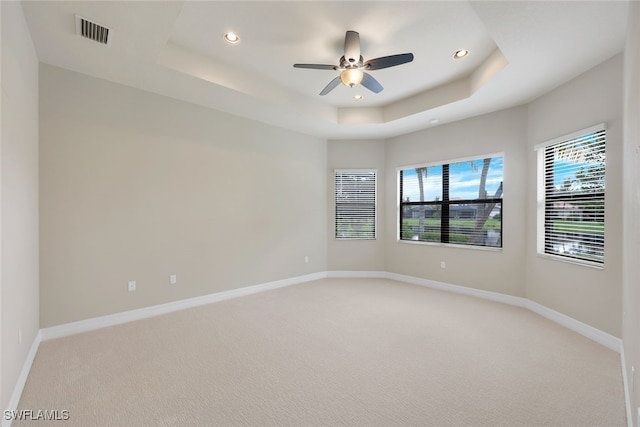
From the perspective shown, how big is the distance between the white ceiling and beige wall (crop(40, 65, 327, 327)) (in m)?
0.40

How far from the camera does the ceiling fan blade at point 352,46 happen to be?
9.03 feet

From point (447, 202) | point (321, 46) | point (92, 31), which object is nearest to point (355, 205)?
point (447, 202)

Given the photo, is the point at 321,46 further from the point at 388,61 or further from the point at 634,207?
the point at 634,207

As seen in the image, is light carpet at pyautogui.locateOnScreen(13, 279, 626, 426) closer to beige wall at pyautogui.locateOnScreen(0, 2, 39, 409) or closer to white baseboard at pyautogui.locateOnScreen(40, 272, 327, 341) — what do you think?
white baseboard at pyautogui.locateOnScreen(40, 272, 327, 341)

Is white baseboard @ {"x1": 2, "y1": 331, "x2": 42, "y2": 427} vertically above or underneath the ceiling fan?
underneath

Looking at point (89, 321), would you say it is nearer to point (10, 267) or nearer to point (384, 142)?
point (10, 267)

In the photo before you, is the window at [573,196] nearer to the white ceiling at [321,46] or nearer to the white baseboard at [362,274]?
the white ceiling at [321,46]

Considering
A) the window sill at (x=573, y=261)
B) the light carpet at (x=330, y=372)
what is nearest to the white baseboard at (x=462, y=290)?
the light carpet at (x=330, y=372)

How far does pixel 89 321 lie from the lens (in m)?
3.23

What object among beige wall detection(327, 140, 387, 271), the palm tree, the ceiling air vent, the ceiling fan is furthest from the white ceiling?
beige wall detection(327, 140, 387, 271)

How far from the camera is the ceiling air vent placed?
2.35 m

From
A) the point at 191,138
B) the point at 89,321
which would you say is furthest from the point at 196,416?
the point at 191,138

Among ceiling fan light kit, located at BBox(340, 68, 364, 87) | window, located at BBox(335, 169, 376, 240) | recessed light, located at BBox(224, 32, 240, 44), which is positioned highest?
recessed light, located at BBox(224, 32, 240, 44)

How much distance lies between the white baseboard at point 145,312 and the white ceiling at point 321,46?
2824 millimetres
